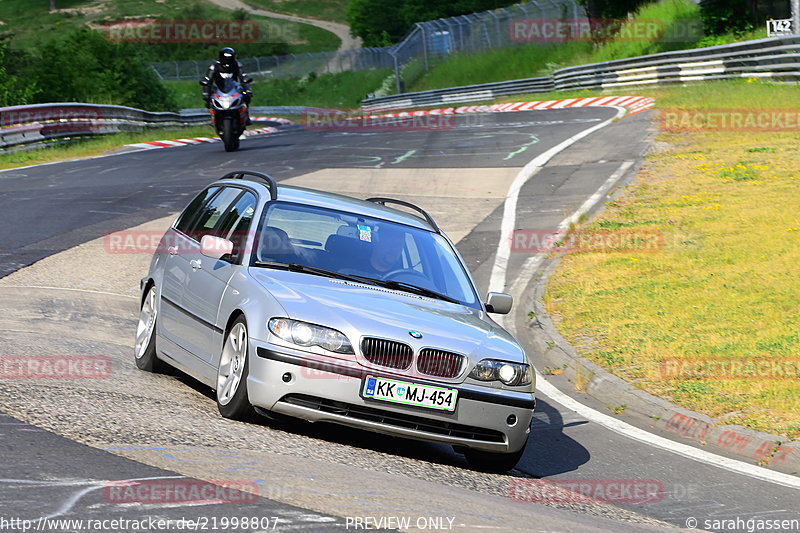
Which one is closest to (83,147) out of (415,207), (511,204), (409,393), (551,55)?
(511,204)

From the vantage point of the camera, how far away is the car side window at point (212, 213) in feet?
28.5

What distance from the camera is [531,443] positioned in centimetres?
827

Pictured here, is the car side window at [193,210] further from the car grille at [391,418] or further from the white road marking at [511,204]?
the white road marking at [511,204]

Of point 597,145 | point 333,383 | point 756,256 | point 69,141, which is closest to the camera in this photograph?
point 333,383

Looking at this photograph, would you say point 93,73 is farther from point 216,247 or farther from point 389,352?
point 389,352

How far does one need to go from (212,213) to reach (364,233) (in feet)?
4.63

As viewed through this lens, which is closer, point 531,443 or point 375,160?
point 531,443

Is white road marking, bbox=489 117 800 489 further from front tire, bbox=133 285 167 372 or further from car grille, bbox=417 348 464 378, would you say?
front tire, bbox=133 285 167 372

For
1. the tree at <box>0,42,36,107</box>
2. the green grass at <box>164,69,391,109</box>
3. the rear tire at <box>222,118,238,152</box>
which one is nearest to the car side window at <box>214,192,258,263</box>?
the rear tire at <box>222,118,238,152</box>

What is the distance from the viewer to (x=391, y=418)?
6742 mm

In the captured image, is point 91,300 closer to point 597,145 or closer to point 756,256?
point 756,256

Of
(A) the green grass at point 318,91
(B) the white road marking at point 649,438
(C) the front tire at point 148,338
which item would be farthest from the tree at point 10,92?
(A) the green grass at point 318,91

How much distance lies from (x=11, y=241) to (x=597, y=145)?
14.3 metres

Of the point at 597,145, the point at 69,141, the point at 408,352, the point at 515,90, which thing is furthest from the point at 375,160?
the point at 515,90
